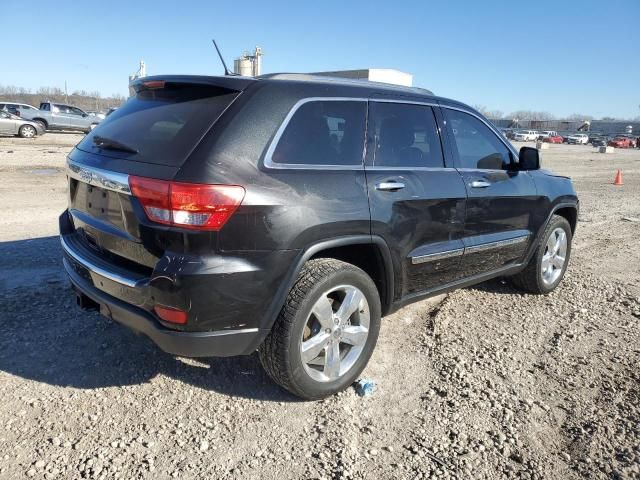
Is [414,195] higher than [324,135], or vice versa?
[324,135]

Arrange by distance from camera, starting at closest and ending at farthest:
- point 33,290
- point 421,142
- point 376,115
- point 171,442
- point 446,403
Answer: point 171,442
point 446,403
point 376,115
point 421,142
point 33,290

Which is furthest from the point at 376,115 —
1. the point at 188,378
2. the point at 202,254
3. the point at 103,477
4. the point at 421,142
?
the point at 103,477

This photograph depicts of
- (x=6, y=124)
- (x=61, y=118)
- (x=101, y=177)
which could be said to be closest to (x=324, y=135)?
(x=101, y=177)

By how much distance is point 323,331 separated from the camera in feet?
9.86

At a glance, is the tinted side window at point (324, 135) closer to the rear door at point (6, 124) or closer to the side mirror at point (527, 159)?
the side mirror at point (527, 159)

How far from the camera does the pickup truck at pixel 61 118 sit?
25.5 metres

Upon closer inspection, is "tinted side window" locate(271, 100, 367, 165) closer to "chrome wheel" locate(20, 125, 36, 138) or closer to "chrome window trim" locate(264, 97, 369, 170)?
"chrome window trim" locate(264, 97, 369, 170)

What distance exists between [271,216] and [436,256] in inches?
57.7

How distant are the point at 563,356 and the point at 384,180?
2008 mm

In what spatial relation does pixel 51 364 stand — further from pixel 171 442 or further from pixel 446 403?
pixel 446 403

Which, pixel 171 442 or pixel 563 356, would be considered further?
pixel 563 356

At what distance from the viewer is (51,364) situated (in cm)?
330

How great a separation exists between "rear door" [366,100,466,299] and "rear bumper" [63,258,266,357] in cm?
100

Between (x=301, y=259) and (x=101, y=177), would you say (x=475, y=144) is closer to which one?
(x=301, y=259)
